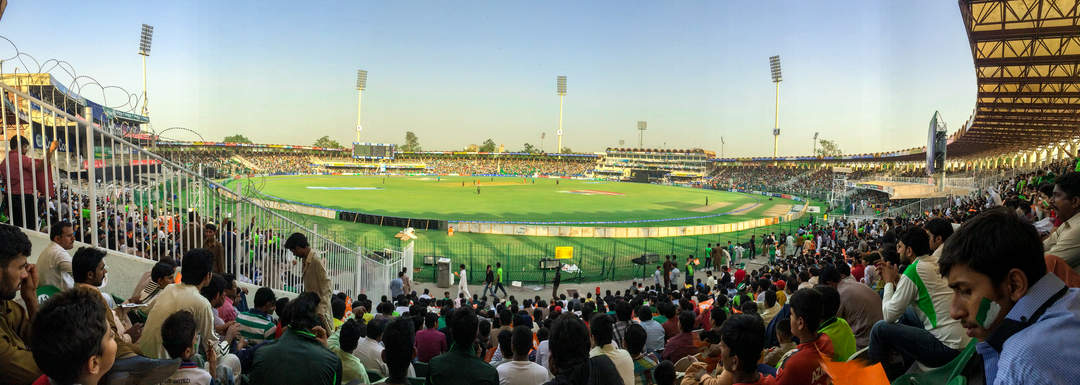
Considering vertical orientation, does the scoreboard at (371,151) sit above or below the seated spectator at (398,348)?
above

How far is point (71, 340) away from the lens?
2176 mm

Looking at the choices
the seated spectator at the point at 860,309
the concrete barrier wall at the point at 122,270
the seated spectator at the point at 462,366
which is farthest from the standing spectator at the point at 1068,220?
the concrete barrier wall at the point at 122,270

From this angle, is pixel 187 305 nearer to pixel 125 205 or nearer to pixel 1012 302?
pixel 125 205

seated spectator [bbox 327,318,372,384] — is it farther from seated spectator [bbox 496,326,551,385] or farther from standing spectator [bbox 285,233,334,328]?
standing spectator [bbox 285,233,334,328]

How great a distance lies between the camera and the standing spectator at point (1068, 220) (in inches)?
170

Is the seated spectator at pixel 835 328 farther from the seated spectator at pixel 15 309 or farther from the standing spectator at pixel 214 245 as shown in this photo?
the standing spectator at pixel 214 245

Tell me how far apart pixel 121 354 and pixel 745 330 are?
327 centimetres

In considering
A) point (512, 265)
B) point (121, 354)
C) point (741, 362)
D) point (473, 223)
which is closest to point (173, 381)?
point (121, 354)

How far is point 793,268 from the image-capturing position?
14234 millimetres

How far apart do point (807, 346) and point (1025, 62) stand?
17.5 metres

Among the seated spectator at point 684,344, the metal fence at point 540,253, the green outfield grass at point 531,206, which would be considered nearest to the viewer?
the seated spectator at point 684,344

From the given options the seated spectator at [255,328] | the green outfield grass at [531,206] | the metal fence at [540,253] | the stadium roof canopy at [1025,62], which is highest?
the stadium roof canopy at [1025,62]

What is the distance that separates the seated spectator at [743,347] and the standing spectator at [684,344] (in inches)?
109

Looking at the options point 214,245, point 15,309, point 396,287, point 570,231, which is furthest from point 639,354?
Result: point 570,231
